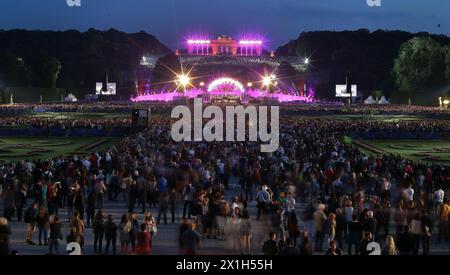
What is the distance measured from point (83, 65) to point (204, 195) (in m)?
160

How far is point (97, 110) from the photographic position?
262ft

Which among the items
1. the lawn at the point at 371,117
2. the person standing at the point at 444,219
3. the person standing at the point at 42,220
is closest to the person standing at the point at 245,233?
the person standing at the point at 42,220

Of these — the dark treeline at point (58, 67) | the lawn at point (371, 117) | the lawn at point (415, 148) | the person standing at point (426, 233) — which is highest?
the dark treeline at point (58, 67)

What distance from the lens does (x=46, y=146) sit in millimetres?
42719

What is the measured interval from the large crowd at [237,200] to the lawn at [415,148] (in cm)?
844

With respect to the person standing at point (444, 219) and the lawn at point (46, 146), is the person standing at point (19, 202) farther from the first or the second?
the lawn at point (46, 146)

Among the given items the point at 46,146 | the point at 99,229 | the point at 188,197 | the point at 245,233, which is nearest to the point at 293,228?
the point at 245,233

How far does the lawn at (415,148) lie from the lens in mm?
37250

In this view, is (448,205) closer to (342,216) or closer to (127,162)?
(342,216)

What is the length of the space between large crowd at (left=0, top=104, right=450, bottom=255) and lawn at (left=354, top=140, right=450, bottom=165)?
844 cm

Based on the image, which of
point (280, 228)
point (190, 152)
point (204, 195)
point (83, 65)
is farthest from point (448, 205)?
point (83, 65)

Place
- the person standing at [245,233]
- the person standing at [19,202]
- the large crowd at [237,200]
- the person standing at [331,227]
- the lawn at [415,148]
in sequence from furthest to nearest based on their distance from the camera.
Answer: the lawn at [415,148] → the person standing at [19,202] → the person standing at [331,227] → the person standing at [245,233] → the large crowd at [237,200]

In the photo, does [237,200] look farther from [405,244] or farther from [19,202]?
[19,202]

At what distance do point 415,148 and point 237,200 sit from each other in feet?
96.3
